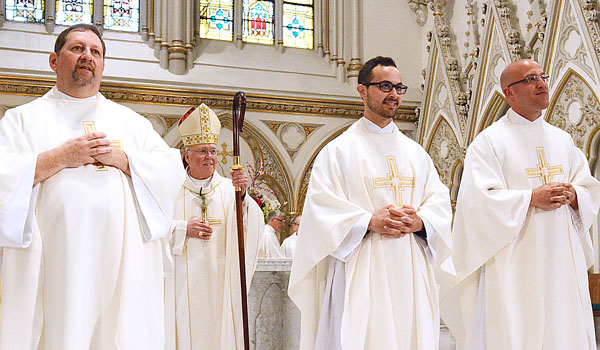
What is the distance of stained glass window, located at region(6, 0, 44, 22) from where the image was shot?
10.2 metres

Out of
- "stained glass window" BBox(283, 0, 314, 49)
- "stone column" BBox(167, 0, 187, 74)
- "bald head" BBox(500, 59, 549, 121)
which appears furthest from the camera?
"stained glass window" BBox(283, 0, 314, 49)

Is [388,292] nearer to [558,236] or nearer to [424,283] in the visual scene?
[424,283]

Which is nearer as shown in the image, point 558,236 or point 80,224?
point 80,224

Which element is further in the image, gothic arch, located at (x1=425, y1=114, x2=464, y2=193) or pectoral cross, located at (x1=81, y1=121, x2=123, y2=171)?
gothic arch, located at (x1=425, y1=114, x2=464, y2=193)

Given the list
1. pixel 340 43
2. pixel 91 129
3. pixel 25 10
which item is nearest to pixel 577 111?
pixel 340 43

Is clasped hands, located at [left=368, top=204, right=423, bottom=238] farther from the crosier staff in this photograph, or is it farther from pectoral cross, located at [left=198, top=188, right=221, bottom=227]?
pectoral cross, located at [left=198, top=188, right=221, bottom=227]

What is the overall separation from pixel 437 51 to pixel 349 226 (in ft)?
25.0

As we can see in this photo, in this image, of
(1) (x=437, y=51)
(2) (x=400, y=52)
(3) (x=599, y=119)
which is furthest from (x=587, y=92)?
(2) (x=400, y=52)

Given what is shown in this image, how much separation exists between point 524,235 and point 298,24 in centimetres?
815

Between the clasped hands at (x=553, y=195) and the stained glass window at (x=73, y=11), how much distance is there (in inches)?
324

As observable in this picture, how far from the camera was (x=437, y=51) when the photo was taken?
10.8 metres

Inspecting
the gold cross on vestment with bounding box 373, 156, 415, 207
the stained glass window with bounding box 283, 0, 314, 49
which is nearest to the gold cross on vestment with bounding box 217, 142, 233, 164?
the stained glass window with bounding box 283, 0, 314, 49

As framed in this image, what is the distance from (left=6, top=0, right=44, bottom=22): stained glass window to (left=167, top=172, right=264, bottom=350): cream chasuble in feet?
19.8

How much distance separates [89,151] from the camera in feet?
10.4
